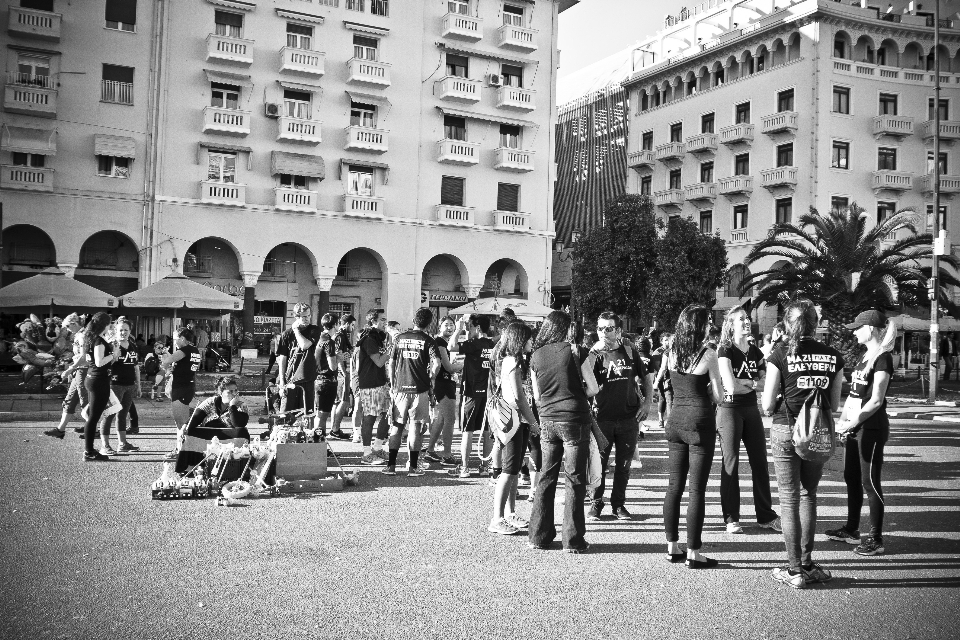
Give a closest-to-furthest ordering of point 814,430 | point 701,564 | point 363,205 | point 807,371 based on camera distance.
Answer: point 814,430, point 807,371, point 701,564, point 363,205

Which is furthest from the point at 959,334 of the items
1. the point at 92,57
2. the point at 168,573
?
the point at 168,573

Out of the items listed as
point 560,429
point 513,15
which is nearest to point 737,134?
point 513,15

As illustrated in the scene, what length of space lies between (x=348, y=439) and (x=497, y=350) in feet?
23.2

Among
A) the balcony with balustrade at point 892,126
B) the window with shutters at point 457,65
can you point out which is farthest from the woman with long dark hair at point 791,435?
the balcony with balustrade at point 892,126

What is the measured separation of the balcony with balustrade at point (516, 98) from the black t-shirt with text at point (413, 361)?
92.9 feet

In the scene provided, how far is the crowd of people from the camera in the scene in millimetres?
6102

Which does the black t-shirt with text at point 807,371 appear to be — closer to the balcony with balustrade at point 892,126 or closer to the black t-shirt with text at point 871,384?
the black t-shirt with text at point 871,384

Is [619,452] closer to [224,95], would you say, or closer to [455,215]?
[224,95]

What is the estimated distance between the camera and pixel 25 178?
2917 centimetres

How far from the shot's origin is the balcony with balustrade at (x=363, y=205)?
34250 mm

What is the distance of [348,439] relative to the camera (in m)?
14.0

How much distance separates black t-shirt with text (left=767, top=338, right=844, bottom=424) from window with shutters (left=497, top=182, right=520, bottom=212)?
32.3 meters

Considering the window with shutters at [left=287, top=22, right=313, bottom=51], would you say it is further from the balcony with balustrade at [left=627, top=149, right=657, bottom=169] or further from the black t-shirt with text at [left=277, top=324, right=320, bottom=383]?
the black t-shirt with text at [left=277, top=324, right=320, bottom=383]

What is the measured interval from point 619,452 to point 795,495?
2433 millimetres
